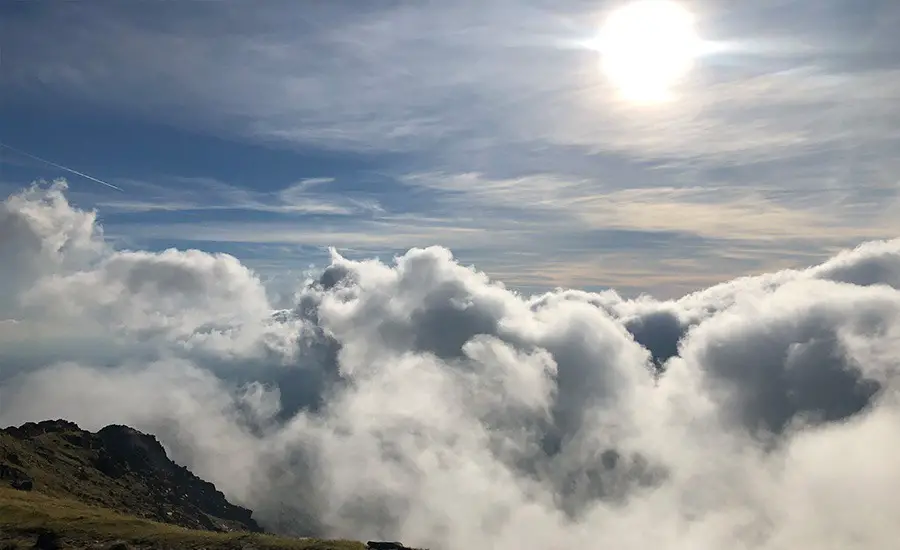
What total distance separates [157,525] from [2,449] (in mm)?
96415

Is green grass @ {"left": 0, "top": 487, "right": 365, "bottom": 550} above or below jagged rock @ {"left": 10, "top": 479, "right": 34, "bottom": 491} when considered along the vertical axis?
below

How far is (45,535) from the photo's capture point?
107062 millimetres

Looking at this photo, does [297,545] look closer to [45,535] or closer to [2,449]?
[45,535]

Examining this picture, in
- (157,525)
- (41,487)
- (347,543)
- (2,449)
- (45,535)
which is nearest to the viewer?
(45,535)

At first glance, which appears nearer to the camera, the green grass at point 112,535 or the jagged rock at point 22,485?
the green grass at point 112,535

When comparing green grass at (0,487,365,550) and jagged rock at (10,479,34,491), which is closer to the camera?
green grass at (0,487,365,550)

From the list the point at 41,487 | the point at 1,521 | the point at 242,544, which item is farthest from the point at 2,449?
the point at 242,544

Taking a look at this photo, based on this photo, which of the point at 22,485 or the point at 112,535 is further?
the point at 22,485

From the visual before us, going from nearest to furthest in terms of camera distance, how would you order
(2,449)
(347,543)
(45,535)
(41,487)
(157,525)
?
1. (45,535)
2. (347,543)
3. (157,525)
4. (41,487)
5. (2,449)

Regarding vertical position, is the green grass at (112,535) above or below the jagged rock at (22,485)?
below

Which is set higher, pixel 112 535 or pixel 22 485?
pixel 22 485

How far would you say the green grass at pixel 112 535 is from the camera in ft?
356

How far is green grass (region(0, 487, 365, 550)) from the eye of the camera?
109 m

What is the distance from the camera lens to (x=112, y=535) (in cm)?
11250
